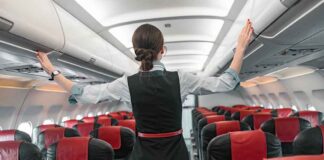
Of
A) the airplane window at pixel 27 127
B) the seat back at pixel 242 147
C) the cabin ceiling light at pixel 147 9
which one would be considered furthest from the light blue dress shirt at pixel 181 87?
the airplane window at pixel 27 127

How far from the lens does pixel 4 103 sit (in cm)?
615

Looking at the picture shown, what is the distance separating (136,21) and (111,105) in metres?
11.7

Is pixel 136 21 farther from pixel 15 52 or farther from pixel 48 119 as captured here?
pixel 48 119

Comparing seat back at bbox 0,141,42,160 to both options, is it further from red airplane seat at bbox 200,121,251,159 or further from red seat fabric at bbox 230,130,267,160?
red airplane seat at bbox 200,121,251,159

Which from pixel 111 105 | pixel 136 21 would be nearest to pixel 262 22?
pixel 136 21

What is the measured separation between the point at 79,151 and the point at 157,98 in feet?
4.81

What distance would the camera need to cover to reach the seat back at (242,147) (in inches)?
108

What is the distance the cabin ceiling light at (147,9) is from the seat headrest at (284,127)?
192 centimetres

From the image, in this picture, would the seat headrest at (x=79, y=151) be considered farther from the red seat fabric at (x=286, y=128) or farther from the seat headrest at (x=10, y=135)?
the red seat fabric at (x=286, y=128)

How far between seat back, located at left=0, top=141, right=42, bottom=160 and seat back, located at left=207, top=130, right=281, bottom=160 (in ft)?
5.48

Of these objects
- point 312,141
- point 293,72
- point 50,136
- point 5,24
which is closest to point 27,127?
point 50,136

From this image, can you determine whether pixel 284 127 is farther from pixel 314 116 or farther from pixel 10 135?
pixel 10 135

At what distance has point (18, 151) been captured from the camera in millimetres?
2715

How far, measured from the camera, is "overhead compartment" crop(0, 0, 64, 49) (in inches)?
83.9
